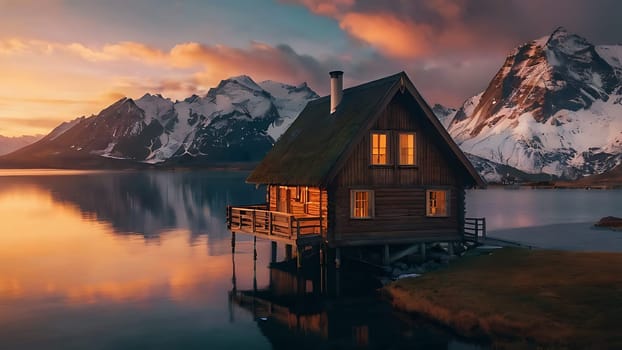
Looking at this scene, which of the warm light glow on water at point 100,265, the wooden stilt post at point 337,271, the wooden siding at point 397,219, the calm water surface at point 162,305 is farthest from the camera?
the wooden siding at point 397,219

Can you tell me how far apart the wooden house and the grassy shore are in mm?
4094

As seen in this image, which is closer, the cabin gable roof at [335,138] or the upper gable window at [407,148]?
the cabin gable roof at [335,138]

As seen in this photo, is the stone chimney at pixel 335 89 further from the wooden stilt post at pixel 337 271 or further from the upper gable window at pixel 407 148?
the wooden stilt post at pixel 337 271

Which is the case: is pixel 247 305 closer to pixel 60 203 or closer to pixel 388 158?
pixel 388 158

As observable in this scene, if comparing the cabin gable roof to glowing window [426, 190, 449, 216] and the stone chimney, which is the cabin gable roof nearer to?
the stone chimney

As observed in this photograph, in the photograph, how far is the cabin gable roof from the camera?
3369 cm

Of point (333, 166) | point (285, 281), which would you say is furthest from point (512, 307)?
point (285, 281)

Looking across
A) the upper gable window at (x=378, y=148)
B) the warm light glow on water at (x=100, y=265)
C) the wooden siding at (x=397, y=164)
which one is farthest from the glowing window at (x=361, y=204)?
the warm light glow on water at (x=100, y=265)

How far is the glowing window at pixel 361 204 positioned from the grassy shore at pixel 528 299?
5.66 metres

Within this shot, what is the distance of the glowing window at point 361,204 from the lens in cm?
3491

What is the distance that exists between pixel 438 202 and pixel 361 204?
5.18 m

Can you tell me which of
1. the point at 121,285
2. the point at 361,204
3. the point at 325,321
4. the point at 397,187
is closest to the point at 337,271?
the point at 361,204

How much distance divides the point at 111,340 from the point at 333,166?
48.6ft

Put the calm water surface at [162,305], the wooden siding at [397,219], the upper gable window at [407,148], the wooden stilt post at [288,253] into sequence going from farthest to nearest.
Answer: the wooden stilt post at [288,253] → the upper gable window at [407,148] → the wooden siding at [397,219] → the calm water surface at [162,305]
